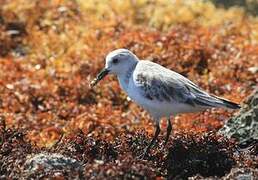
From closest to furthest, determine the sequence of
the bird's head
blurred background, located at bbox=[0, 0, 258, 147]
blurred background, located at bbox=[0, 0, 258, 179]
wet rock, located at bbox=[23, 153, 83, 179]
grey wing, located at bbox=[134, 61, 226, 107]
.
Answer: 1. wet rock, located at bbox=[23, 153, 83, 179]
2. blurred background, located at bbox=[0, 0, 258, 179]
3. grey wing, located at bbox=[134, 61, 226, 107]
4. the bird's head
5. blurred background, located at bbox=[0, 0, 258, 147]

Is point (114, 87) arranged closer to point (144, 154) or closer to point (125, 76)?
point (125, 76)

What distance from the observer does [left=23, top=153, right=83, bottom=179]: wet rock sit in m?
6.06

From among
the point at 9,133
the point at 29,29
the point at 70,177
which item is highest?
the point at 70,177

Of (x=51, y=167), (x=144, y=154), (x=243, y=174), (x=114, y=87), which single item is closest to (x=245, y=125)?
(x=144, y=154)

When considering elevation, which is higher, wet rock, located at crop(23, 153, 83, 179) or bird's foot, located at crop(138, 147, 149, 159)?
wet rock, located at crop(23, 153, 83, 179)

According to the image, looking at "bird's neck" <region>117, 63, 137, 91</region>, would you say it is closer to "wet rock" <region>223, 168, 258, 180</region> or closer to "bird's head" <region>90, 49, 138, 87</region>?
"bird's head" <region>90, 49, 138, 87</region>

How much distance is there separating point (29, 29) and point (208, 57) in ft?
13.4

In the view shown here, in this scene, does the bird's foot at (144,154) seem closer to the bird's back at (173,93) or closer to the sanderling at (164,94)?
the sanderling at (164,94)

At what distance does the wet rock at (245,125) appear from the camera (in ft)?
25.7

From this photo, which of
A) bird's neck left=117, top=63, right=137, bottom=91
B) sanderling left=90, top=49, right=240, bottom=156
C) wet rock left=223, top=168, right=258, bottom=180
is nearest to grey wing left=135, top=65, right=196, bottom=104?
sanderling left=90, top=49, right=240, bottom=156

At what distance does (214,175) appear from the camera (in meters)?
6.92

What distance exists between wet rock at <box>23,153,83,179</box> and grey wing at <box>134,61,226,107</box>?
1.37 meters

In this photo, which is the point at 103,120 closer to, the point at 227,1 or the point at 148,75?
the point at 148,75

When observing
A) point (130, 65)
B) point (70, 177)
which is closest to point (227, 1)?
point (130, 65)
